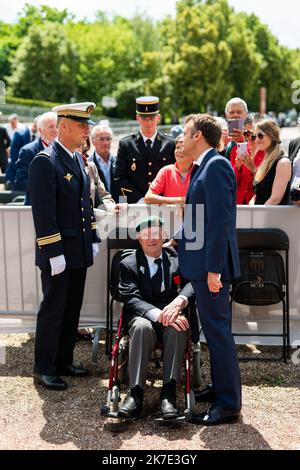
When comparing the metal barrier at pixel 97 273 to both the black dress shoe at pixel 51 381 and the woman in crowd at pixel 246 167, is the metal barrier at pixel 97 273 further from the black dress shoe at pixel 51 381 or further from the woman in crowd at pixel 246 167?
the black dress shoe at pixel 51 381

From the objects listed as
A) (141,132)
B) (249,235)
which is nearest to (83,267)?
(249,235)

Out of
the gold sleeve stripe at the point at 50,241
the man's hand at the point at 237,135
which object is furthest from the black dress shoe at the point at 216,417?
Result: the man's hand at the point at 237,135

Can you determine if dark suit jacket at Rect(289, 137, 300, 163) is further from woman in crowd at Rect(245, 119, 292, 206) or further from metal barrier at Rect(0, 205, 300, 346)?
metal barrier at Rect(0, 205, 300, 346)

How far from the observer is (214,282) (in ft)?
13.9

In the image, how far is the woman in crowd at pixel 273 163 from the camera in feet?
18.5

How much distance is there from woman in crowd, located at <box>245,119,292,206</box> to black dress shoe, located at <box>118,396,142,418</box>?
2140 millimetres

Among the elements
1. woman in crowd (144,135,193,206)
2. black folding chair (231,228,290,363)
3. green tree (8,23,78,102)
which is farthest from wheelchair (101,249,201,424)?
green tree (8,23,78,102)

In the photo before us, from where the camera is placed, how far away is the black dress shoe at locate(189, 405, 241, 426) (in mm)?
4430

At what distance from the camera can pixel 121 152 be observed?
21.2 feet

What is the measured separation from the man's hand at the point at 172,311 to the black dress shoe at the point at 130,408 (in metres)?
0.56

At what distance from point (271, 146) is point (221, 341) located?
6.55ft

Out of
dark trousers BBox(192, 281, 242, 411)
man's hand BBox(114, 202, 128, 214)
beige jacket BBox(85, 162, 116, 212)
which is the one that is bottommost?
dark trousers BBox(192, 281, 242, 411)

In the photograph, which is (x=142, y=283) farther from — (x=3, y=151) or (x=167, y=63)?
(x=167, y=63)
